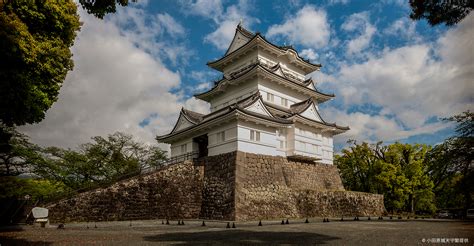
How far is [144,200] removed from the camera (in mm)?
18516

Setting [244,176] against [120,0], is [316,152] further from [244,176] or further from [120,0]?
[120,0]

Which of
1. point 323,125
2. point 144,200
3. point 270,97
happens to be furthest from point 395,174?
point 144,200

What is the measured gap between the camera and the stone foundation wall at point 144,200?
54.6 ft

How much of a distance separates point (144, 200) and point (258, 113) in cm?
995

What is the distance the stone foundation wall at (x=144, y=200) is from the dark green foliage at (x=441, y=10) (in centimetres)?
1728

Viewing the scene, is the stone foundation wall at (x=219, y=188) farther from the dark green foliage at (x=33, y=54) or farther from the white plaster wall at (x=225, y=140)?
the dark green foliage at (x=33, y=54)

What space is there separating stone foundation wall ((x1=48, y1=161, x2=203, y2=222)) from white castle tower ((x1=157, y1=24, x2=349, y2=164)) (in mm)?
2999

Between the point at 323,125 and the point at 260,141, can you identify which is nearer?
the point at 260,141

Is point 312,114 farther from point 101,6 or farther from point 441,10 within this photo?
point 101,6

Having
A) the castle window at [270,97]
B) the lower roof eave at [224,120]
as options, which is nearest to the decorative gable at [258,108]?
the lower roof eave at [224,120]

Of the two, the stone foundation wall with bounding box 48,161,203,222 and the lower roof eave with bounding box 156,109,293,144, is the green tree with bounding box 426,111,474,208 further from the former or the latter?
the stone foundation wall with bounding box 48,161,203,222

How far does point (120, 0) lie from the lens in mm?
6531

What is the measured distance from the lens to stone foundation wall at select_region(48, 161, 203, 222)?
16.6 meters

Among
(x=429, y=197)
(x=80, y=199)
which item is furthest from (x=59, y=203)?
(x=429, y=197)
